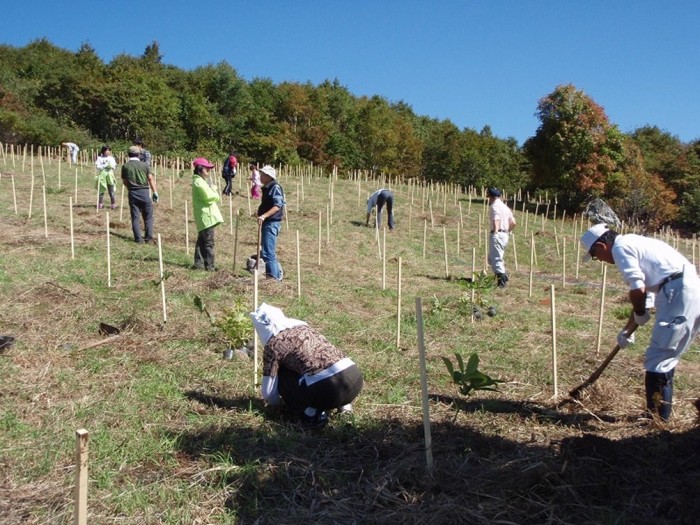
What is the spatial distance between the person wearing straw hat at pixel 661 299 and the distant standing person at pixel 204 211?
16.5ft

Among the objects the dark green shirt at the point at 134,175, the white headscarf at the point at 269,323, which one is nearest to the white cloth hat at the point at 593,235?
the white headscarf at the point at 269,323

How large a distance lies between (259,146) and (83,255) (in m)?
28.4

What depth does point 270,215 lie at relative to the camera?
283 inches

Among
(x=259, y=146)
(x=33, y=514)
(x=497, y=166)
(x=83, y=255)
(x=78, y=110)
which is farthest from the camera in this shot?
(x=497, y=166)

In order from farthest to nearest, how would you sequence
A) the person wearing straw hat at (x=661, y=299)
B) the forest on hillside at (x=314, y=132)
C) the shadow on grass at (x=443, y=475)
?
the forest on hillside at (x=314, y=132), the person wearing straw hat at (x=661, y=299), the shadow on grass at (x=443, y=475)

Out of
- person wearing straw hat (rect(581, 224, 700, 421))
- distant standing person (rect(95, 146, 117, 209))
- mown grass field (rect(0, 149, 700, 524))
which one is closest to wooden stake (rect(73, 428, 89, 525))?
mown grass field (rect(0, 149, 700, 524))

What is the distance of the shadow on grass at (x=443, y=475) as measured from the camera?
2627 mm

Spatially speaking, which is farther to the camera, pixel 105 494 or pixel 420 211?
pixel 420 211

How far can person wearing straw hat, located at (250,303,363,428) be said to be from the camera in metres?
3.53

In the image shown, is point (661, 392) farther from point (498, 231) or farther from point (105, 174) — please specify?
point (105, 174)

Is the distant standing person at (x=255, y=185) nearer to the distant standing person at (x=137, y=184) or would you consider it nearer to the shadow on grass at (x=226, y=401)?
the distant standing person at (x=137, y=184)

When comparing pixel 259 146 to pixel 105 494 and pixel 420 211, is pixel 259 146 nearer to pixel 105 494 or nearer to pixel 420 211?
pixel 420 211

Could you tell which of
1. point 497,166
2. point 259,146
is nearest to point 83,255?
point 259,146

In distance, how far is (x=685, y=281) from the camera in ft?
11.4
